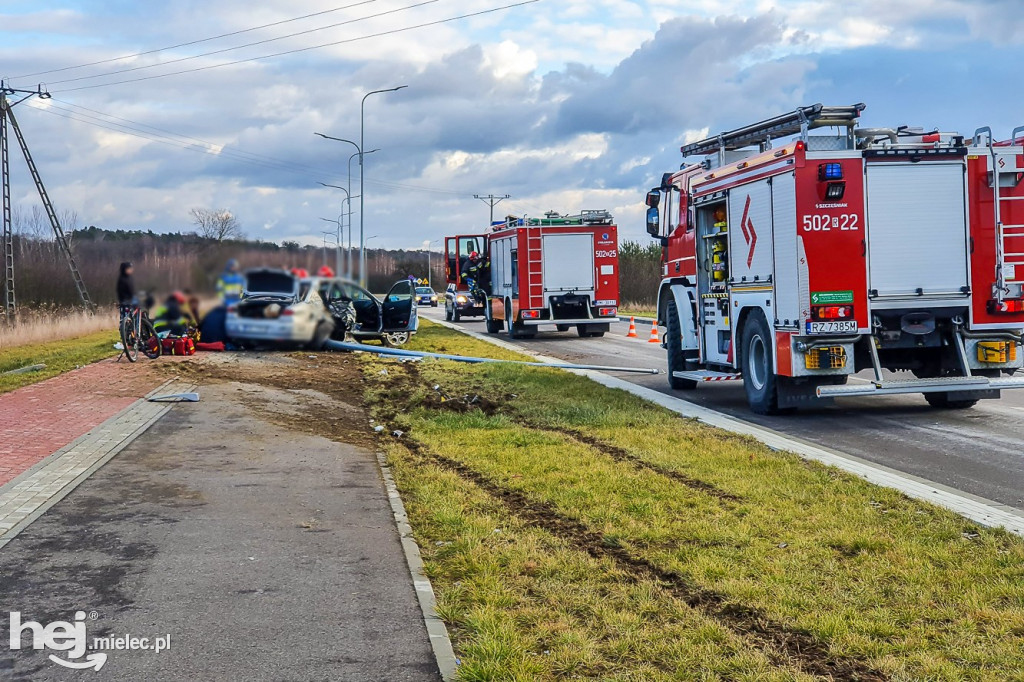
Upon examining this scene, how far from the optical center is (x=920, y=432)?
42.1 ft

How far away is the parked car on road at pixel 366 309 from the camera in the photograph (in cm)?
164

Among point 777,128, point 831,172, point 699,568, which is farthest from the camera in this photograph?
point 777,128

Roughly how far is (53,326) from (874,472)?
9194 mm

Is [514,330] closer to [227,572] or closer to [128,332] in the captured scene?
[227,572]

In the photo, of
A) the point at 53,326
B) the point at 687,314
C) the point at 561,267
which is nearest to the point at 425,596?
the point at 53,326

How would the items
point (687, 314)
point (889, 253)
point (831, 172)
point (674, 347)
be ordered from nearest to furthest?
point (831, 172) < point (889, 253) < point (687, 314) < point (674, 347)

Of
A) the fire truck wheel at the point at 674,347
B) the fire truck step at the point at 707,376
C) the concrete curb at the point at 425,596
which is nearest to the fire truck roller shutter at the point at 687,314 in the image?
the fire truck wheel at the point at 674,347

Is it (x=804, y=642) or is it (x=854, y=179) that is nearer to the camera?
(x=804, y=642)

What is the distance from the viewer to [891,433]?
12.9 m

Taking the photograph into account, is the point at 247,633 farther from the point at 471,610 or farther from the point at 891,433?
the point at 891,433

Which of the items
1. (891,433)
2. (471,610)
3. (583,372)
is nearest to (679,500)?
(471,610)

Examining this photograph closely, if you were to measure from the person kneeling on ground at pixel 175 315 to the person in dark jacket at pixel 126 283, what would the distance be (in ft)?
0.17

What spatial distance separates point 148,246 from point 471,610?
5.26m

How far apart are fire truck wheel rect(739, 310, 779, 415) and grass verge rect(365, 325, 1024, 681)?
8.44 feet
